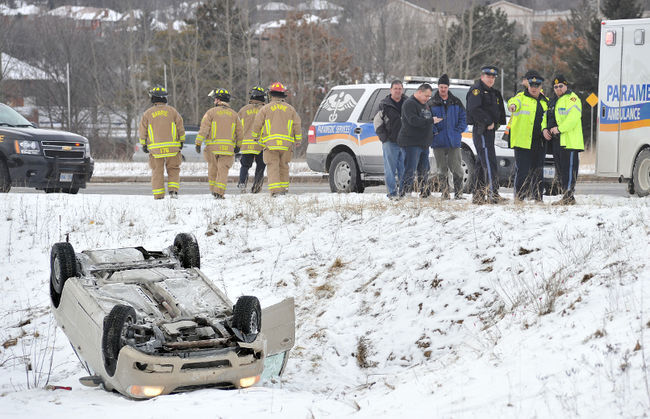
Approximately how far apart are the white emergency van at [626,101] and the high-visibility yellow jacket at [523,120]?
233 centimetres

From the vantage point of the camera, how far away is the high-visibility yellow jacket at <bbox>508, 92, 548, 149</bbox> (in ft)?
38.1

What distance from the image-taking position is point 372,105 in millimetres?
14578

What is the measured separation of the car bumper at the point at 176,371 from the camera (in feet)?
19.6

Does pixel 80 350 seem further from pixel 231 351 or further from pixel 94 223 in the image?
pixel 94 223

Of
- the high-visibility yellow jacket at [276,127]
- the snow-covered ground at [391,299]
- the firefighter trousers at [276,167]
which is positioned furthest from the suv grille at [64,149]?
the firefighter trousers at [276,167]

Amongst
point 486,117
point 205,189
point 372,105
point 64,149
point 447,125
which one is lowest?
point 205,189

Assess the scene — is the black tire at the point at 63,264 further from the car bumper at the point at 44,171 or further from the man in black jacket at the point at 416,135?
the car bumper at the point at 44,171

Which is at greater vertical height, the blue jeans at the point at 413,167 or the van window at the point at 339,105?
the van window at the point at 339,105

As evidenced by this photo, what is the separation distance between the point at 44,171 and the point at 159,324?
884cm

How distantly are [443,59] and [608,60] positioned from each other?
27349 mm

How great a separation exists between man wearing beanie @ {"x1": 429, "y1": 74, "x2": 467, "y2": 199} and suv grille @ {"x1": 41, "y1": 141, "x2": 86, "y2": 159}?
6.50 meters

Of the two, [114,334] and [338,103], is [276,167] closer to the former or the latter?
[338,103]

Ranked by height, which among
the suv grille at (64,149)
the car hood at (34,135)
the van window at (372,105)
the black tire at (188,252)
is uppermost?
the van window at (372,105)

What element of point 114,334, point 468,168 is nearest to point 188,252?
point 114,334
